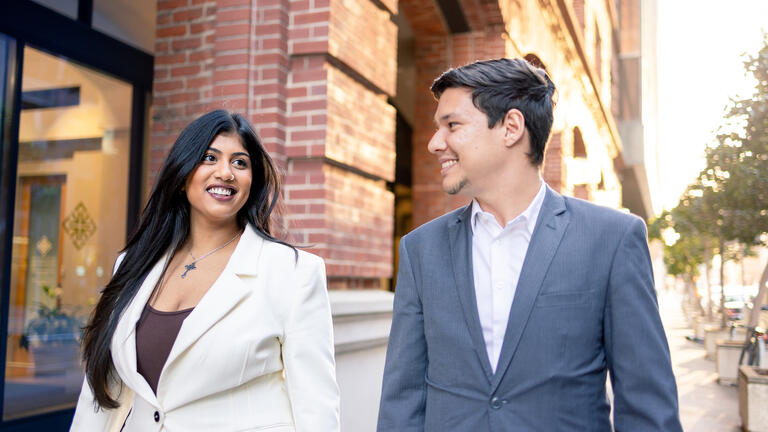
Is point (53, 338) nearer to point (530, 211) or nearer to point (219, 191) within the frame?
point (219, 191)

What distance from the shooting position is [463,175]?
2.22 m

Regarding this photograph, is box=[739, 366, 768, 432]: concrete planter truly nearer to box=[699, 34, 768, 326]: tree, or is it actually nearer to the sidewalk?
the sidewalk

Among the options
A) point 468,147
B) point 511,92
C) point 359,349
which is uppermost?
point 511,92

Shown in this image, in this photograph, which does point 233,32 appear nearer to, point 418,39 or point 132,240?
point 132,240

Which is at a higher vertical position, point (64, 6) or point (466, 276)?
point (64, 6)

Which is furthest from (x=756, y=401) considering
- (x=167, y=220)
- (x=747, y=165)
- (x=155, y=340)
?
(x=155, y=340)

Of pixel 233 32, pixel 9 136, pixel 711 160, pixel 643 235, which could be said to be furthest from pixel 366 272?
pixel 711 160

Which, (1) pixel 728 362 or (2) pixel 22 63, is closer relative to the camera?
(2) pixel 22 63

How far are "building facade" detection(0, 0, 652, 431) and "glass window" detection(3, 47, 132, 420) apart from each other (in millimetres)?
12

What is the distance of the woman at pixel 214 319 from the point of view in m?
2.42

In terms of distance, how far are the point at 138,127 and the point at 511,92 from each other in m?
5.00

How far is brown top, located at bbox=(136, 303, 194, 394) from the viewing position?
8.14ft

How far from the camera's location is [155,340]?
8.22ft

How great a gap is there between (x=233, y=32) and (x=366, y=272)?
2.08 meters
